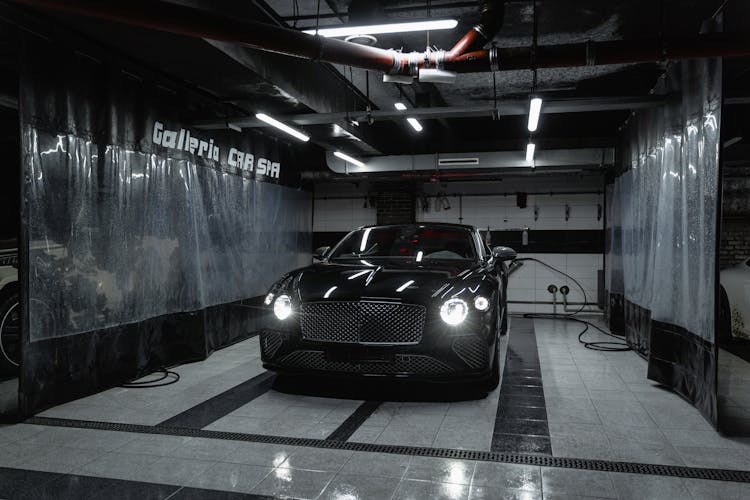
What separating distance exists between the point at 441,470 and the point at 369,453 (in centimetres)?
46

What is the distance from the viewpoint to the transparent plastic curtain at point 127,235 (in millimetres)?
3863

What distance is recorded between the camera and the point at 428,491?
2.55 metres

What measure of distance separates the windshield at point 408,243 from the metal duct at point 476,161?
353cm

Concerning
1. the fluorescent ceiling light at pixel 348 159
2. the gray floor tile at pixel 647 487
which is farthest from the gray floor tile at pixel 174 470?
the fluorescent ceiling light at pixel 348 159

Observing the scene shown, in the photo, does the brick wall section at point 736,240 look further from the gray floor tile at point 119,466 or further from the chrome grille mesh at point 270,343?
the gray floor tile at point 119,466

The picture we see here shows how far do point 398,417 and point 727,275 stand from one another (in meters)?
5.34

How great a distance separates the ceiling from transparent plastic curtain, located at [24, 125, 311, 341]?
898mm

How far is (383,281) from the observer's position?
161 inches

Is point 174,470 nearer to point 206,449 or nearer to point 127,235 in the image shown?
point 206,449

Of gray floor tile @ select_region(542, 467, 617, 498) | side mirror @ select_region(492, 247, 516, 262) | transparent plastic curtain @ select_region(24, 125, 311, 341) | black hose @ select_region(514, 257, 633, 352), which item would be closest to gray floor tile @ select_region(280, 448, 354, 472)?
gray floor tile @ select_region(542, 467, 617, 498)

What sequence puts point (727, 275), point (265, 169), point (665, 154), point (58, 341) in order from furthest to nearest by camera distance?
point (265, 169)
point (727, 275)
point (665, 154)
point (58, 341)

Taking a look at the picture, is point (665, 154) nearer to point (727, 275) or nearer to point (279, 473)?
point (727, 275)

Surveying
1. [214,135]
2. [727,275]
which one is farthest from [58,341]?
[727,275]

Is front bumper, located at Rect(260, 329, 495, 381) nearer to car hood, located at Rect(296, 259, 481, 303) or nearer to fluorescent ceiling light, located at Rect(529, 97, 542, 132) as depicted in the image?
car hood, located at Rect(296, 259, 481, 303)
